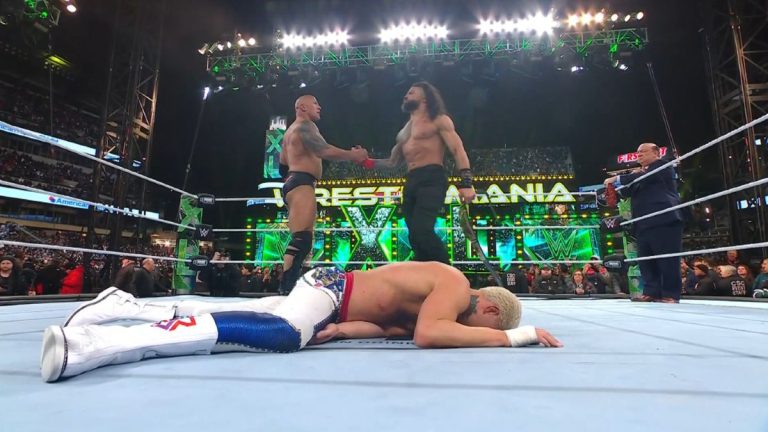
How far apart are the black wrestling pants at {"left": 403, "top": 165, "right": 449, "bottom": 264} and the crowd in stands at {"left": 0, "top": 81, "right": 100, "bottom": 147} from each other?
16.8m

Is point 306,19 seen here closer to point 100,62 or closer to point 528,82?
point 528,82

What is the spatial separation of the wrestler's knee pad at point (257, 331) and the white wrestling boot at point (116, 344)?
0.03 meters

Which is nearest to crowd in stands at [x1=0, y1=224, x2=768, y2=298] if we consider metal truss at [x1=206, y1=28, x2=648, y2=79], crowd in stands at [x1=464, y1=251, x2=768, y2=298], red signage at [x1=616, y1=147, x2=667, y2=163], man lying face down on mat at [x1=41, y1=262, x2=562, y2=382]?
crowd in stands at [x1=464, y1=251, x2=768, y2=298]

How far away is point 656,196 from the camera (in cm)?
319

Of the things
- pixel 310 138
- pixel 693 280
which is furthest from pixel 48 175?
pixel 693 280

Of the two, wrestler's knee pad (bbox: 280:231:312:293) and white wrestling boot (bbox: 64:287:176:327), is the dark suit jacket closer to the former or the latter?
wrestler's knee pad (bbox: 280:231:312:293)

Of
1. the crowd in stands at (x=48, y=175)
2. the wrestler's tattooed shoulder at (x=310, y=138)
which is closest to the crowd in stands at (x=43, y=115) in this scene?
the crowd in stands at (x=48, y=175)

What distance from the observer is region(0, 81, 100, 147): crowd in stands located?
1452 cm

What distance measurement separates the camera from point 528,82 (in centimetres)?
1105

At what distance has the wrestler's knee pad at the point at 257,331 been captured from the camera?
1.17 meters

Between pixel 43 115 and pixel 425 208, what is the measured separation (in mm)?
18765

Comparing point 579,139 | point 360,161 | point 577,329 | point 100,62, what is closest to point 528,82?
point 579,139

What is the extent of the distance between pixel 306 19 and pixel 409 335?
27.9 feet

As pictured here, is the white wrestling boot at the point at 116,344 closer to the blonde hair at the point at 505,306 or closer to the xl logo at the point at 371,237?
the blonde hair at the point at 505,306
